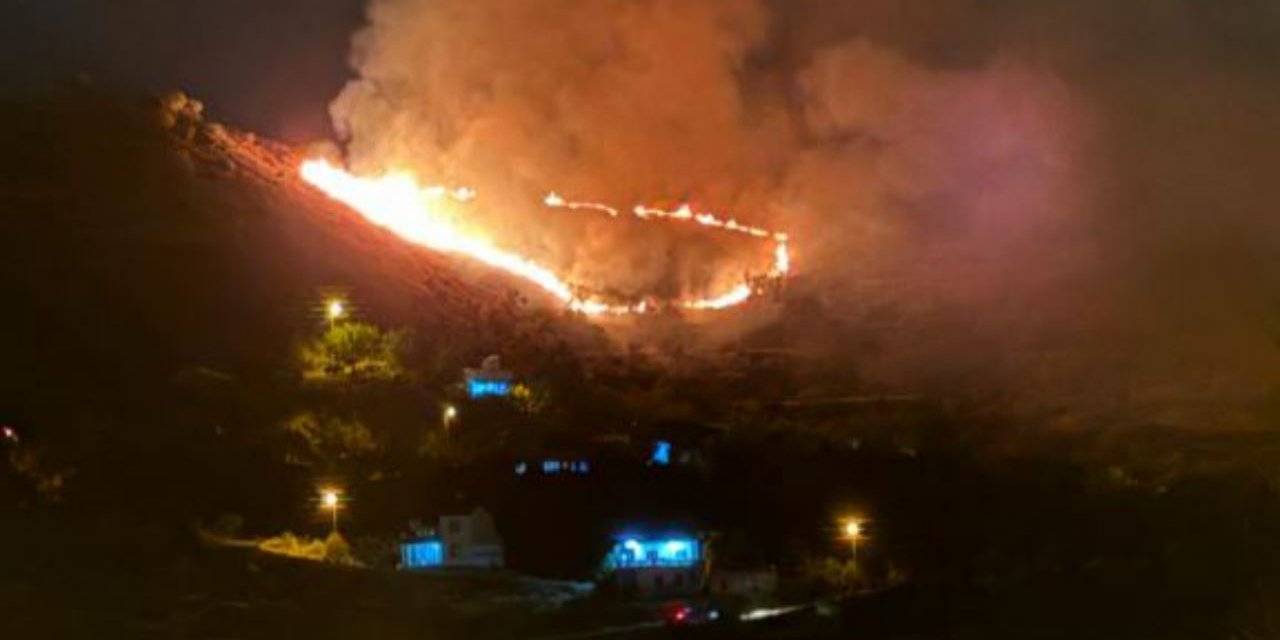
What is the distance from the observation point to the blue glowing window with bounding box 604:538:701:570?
984 inches

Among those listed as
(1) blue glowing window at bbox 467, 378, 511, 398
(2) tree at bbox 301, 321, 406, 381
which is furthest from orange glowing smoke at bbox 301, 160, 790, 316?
(2) tree at bbox 301, 321, 406, 381

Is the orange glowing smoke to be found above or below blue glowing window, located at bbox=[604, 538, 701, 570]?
above

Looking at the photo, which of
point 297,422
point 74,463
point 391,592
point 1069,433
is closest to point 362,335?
point 297,422

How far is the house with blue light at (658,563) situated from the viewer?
80.3ft

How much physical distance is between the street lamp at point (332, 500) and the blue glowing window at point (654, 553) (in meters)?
4.35

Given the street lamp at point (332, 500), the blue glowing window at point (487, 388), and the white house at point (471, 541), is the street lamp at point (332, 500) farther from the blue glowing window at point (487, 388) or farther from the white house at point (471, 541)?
the blue glowing window at point (487, 388)

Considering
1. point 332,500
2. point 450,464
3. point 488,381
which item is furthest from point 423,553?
point 488,381

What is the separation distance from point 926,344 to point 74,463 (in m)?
17.0

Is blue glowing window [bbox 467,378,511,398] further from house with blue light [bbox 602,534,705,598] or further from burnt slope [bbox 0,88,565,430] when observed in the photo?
house with blue light [bbox 602,534,705,598]

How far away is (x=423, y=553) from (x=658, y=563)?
3.77 meters

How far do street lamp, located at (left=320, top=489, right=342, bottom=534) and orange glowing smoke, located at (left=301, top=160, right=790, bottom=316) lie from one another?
16.2 meters

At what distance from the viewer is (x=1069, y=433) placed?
25.8m

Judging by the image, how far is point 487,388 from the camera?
30.2 meters

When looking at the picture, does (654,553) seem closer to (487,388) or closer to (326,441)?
(326,441)
